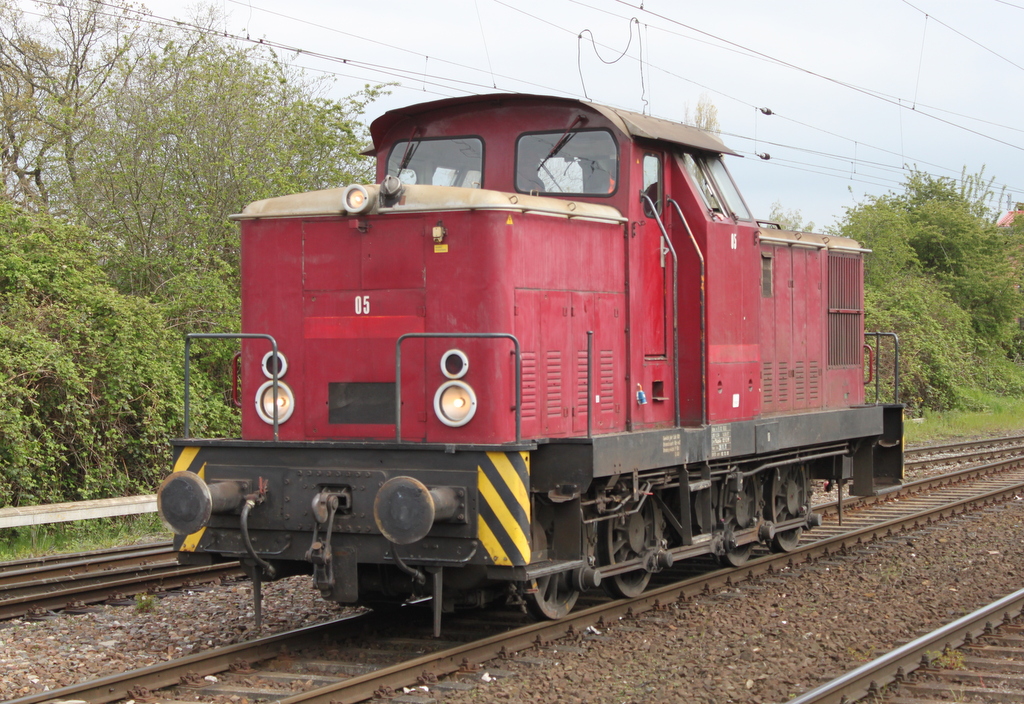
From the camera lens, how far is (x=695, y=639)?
21.3 feet

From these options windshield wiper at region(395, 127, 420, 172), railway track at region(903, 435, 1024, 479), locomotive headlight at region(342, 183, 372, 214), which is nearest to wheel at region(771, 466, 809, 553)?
windshield wiper at region(395, 127, 420, 172)

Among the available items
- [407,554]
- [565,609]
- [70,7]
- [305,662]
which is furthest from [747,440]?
[70,7]

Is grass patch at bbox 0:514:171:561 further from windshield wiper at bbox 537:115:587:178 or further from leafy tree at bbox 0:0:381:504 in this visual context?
windshield wiper at bbox 537:115:587:178

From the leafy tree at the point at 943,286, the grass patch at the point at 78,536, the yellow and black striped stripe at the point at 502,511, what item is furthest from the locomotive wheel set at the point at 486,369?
the leafy tree at the point at 943,286

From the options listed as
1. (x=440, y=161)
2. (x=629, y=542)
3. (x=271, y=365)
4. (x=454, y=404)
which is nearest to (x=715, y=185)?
(x=440, y=161)

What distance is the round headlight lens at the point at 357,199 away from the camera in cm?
618

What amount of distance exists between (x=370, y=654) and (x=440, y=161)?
10.8 feet

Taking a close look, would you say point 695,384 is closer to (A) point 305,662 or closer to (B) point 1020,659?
(B) point 1020,659

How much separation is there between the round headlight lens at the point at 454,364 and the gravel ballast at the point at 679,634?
64.1 inches

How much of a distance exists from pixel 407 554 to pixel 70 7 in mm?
17631

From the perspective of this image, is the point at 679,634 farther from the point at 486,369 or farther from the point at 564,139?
the point at 564,139

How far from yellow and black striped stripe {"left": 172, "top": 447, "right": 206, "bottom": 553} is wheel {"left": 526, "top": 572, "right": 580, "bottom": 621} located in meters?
1.97

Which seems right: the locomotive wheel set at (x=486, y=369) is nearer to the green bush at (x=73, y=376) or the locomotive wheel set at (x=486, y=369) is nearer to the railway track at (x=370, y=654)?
the railway track at (x=370, y=654)

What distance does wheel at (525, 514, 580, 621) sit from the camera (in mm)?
6348
